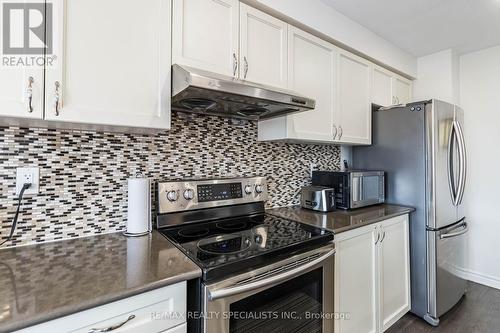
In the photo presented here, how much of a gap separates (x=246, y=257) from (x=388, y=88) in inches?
91.8

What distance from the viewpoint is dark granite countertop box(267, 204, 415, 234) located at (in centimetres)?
154

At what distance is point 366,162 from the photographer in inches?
95.4

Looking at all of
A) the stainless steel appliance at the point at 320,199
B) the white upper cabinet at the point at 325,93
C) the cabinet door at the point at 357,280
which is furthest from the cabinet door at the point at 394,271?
the white upper cabinet at the point at 325,93

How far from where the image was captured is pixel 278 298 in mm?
1127

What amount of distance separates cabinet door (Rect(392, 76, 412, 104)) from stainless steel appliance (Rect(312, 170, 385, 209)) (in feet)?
3.12

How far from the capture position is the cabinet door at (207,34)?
1.24m

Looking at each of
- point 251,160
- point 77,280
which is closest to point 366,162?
point 251,160

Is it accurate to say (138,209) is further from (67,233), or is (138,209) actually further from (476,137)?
(476,137)

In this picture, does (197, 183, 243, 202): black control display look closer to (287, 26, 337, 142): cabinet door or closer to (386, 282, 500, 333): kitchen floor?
(287, 26, 337, 142): cabinet door

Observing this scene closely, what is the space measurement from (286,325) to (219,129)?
1188mm

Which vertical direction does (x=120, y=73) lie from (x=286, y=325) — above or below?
above

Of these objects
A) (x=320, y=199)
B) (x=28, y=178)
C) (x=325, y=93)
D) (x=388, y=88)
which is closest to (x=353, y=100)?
(x=325, y=93)

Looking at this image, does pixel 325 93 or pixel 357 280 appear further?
pixel 325 93

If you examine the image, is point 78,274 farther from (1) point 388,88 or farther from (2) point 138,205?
(1) point 388,88
